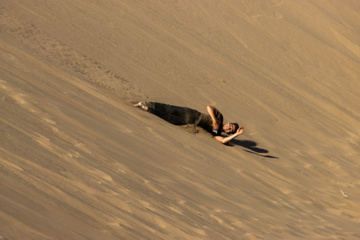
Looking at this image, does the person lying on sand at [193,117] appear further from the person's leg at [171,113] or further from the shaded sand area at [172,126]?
the shaded sand area at [172,126]

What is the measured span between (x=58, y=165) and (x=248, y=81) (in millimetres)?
5788

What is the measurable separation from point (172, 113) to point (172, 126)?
373mm

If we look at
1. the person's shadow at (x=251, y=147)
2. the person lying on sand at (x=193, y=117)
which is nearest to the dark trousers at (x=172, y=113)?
the person lying on sand at (x=193, y=117)

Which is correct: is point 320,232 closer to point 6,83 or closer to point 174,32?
point 6,83

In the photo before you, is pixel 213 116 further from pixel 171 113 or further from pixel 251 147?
pixel 251 147

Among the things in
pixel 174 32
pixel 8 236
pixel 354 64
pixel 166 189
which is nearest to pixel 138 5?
pixel 174 32

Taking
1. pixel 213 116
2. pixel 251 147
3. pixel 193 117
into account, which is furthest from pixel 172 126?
pixel 251 147

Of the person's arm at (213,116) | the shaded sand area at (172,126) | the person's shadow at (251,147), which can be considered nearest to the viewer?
the shaded sand area at (172,126)

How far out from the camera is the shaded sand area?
324 cm

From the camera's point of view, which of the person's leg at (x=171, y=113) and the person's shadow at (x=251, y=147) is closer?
the person's leg at (x=171, y=113)

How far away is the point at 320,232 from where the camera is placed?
4480mm

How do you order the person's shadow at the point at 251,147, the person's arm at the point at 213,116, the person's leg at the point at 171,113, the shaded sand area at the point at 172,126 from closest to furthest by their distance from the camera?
1. the shaded sand area at the point at 172,126
2. the person's leg at the point at 171,113
3. the person's arm at the point at 213,116
4. the person's shadow at the point at 251,147

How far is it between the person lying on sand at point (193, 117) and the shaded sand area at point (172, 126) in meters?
0.14

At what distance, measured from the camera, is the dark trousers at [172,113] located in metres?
6.21
